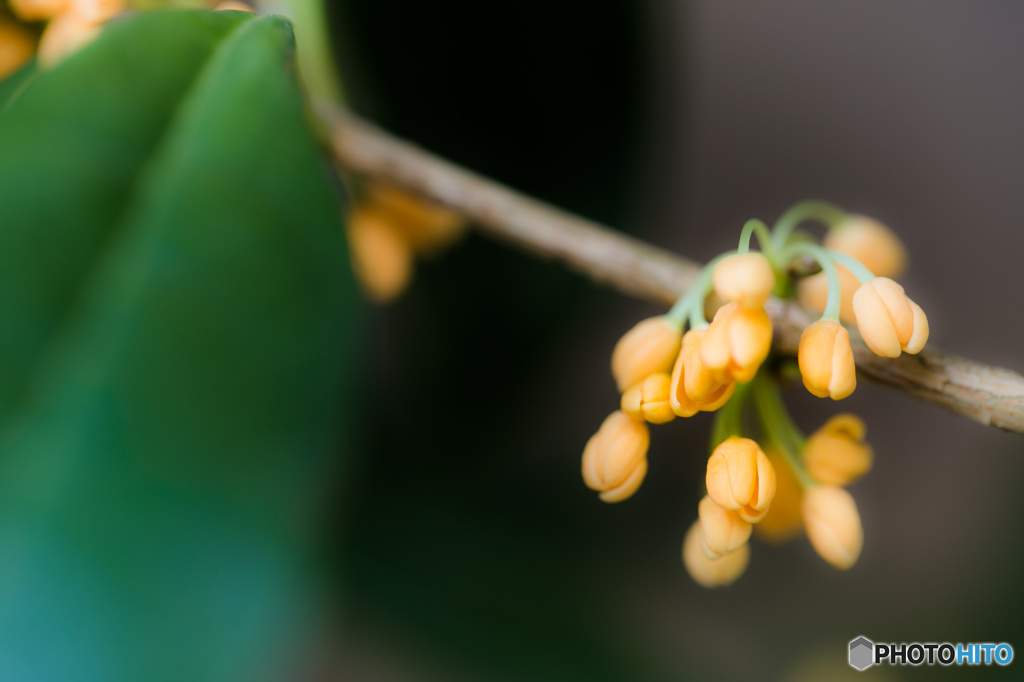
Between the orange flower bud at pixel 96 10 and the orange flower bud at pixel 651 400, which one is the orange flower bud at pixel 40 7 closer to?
the orange flower bud at pixel 96 10

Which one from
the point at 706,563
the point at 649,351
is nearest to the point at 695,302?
the point at 649,351

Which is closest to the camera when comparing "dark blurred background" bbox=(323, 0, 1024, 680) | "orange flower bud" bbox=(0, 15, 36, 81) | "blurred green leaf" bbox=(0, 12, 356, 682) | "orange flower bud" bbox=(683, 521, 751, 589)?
"blurred green leaf" bbox=(0, 12, 356, 682)

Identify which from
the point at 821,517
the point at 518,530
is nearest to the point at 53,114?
the point at 821,517

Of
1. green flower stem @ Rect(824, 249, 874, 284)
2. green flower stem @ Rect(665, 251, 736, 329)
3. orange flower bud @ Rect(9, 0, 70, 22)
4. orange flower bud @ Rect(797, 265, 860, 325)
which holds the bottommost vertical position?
green flower stem @ Rect(665, 251, 736, 329)

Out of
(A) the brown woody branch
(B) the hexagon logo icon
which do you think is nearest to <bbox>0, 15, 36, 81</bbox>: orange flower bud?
(A) the brown woody branch

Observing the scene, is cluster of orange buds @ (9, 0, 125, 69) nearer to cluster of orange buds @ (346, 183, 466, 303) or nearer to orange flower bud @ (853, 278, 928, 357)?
cluster of orange buds @ (346, 183, 466, 303)

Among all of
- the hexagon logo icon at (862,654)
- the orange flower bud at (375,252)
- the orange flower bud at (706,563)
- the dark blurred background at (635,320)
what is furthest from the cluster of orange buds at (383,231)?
the hexagon logo icon at (862,654)
